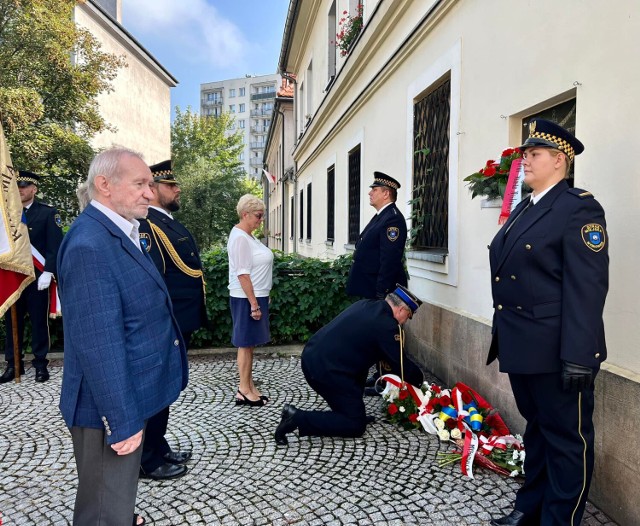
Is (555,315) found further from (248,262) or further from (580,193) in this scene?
(248,262)

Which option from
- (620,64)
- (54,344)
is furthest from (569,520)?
(54,344)

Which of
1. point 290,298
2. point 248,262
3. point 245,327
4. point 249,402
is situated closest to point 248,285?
point 248,262

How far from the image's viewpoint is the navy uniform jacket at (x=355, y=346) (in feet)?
11.1

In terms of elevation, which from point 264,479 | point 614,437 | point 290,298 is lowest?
point 264,479

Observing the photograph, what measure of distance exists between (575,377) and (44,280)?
5132mm

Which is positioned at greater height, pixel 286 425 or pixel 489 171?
pixel 489 171

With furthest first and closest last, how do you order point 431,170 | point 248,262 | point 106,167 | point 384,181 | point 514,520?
1. point 431,170
2. point 384,181
3. point 248,262
4. point 514,520
5. point 106,167

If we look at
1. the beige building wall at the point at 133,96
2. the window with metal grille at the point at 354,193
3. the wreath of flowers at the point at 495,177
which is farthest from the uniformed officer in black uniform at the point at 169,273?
the beige building wall at the point at 133,96

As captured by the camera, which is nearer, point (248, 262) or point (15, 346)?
point (248, 262)

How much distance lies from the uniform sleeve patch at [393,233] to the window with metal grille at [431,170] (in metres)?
0.98

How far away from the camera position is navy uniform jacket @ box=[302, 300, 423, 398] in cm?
338

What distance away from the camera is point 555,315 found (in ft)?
7.52

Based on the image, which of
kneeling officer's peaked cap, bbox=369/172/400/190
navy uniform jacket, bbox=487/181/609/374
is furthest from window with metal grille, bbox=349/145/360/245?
navy uniform jacket, bbox=487/181/609/374

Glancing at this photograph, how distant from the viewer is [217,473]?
10.6ft
